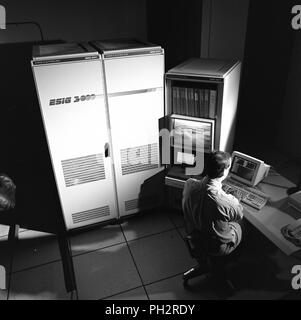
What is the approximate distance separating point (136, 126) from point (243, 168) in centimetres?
114

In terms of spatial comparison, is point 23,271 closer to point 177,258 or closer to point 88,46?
point 177,258

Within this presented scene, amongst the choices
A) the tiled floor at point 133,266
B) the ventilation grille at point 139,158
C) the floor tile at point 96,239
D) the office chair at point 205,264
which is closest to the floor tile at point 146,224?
the tiled floor at point 133,266

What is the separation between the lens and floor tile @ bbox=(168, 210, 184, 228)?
3671 mm

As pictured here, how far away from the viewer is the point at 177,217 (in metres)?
3.78

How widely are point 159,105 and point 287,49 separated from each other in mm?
1526

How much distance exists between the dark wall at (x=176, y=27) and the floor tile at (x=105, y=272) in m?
2.31

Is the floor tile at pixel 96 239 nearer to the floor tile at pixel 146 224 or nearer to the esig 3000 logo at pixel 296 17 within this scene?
the floor tile at pixel 146 224

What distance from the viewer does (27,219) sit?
370 centimetres

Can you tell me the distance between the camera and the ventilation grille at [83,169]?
10.4 feet

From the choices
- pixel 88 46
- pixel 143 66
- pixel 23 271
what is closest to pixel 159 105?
pixel 143 66

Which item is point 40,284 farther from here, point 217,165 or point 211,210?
Answer: point 217,165

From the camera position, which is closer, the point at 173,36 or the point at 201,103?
the point at 201,103

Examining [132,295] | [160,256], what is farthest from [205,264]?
[132,295]

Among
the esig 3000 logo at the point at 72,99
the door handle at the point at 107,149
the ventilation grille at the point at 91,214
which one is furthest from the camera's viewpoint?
the ventilation grille at the point at 91,214
